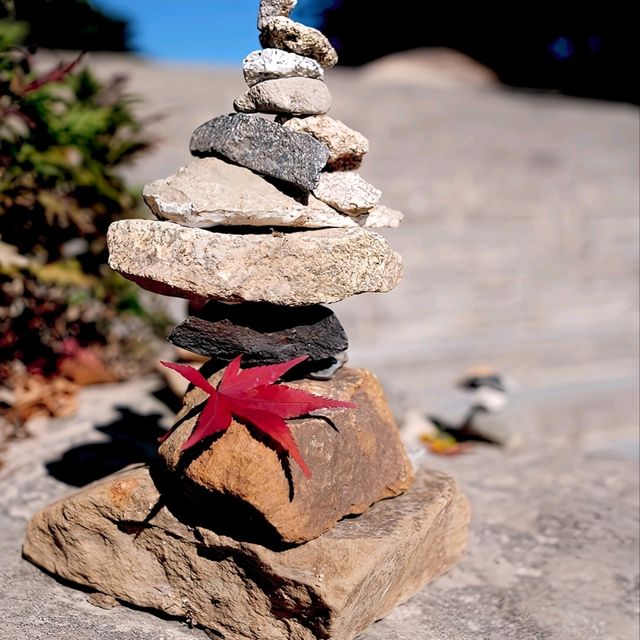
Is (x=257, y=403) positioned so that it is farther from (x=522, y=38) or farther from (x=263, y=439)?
(x=522, y=38)

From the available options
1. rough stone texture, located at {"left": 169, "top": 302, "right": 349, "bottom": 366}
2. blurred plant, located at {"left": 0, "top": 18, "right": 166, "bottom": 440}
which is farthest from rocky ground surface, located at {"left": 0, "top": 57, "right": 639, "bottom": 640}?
rough stone texture, located at {"left": 169, "top": 302, "right": 349, "bottom": 366}

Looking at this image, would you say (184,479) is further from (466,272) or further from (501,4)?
(501,4)

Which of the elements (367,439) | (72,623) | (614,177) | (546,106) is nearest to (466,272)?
(614,177)

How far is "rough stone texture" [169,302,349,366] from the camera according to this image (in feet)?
8.58

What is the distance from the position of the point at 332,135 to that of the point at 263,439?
1.06 meters

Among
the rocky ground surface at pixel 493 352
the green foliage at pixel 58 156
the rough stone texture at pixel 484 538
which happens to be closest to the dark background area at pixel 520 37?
the rocky ground surface at pixel 493 352

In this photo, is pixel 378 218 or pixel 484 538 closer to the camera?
pixel 378 218

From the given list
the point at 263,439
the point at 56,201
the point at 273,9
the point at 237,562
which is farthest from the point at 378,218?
the point at 56,201

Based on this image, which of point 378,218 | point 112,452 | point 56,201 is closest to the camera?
point 378,218

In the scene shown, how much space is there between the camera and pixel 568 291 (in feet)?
27.5

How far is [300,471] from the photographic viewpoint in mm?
2420

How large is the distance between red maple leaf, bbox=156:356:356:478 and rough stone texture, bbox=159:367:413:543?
7 cm

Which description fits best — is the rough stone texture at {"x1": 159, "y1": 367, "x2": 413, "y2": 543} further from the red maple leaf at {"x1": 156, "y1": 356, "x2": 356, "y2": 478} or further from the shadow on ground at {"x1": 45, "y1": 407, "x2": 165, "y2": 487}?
the shadow on ground at {"x1": 45, "y1": 407, "x2": 165, "y2": 487}

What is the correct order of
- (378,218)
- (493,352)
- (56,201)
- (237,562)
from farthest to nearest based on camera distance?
(493,352), (56,201), (378,218), (237,562)
